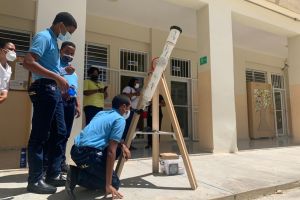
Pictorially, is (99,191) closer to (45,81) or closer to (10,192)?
(10,192)

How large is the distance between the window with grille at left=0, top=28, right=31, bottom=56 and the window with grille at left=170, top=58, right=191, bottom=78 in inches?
185

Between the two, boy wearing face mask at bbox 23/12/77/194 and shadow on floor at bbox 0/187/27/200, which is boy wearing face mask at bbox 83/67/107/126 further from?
shadow on floor at bbox 0/187/27/200

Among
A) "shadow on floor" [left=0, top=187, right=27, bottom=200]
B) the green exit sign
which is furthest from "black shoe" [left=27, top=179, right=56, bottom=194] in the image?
the green exit sign

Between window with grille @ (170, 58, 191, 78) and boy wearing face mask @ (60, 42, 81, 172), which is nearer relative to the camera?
boy wearing face mask @ (60, 42, 81, 172)

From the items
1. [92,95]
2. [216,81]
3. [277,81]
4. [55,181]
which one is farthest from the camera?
[277,81]

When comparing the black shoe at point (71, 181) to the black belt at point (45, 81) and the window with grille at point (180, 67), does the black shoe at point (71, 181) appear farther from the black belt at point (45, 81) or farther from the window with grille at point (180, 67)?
the window with grille at point (180, 67)

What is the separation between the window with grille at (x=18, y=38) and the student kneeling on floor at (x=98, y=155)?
16.2ft

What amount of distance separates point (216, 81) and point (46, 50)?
14.7 ft

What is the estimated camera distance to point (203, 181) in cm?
405

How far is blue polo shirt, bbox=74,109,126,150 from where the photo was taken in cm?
309

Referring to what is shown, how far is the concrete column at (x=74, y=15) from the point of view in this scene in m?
4.59

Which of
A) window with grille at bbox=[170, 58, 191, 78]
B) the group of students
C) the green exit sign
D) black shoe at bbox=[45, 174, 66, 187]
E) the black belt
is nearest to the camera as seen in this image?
the group of students

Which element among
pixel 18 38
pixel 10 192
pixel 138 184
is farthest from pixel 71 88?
pixel 18 38

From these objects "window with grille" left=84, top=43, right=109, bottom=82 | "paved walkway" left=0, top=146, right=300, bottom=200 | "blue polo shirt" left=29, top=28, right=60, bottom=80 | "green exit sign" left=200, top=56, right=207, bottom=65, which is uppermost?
"window with grille" left=84, top=43, right=109, bottom=82
